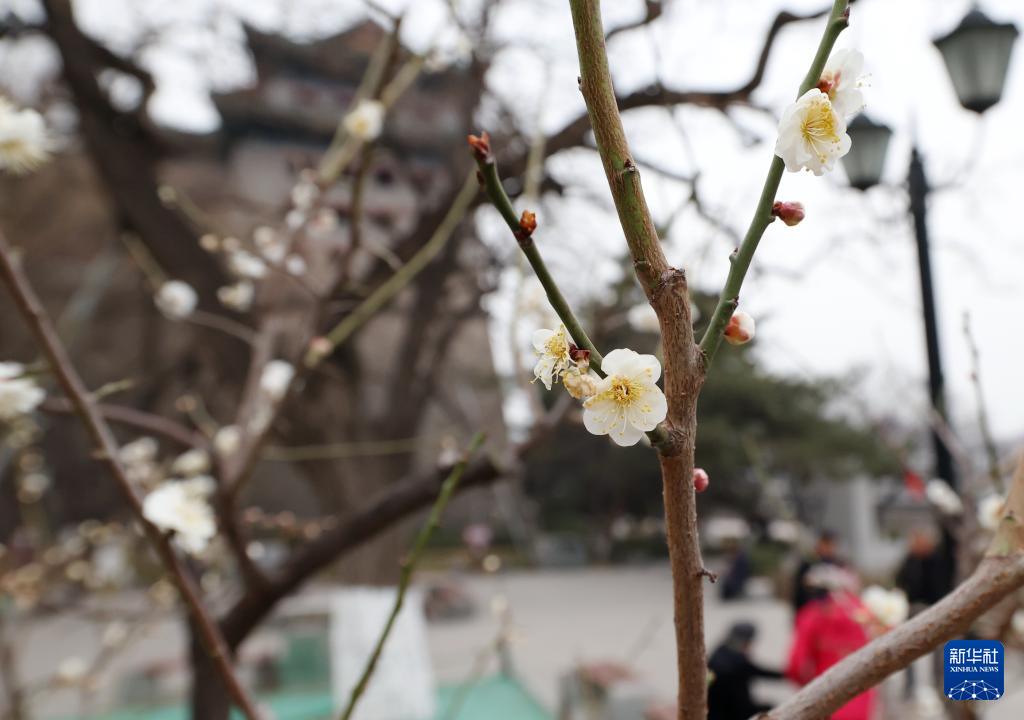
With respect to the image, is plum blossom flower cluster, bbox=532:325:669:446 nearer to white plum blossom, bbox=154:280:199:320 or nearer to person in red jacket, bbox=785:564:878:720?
white plum blossom, bbox=154:280:199:320

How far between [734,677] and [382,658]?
2110 mm

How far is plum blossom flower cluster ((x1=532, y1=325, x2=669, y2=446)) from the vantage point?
49cm

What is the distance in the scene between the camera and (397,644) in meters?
4.98

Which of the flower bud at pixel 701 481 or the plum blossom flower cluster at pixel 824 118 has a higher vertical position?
the plum blossom flower cluster at pixel 824 118

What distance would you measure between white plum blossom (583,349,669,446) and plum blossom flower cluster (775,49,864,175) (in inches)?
6.0

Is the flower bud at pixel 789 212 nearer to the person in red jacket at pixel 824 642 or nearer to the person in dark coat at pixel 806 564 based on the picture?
the person in red jacket at pixel 824 642

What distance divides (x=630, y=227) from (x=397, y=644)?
193 inches

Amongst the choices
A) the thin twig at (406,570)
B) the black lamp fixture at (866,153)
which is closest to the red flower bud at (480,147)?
the thin twig at (406,570)

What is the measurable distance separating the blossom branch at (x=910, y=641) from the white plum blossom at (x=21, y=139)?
1.33 metres

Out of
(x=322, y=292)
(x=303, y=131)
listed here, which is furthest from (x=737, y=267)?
(x=303, y=131)

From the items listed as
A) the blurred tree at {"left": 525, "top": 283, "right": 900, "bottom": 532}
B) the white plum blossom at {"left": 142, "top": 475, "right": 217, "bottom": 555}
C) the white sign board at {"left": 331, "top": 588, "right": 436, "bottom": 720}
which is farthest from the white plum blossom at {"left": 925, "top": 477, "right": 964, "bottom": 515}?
the blurred tree at {"left": 525, "top": 283, "right": 900, "bottom": 532}

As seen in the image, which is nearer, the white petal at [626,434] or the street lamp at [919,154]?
the white petal at [626,434]

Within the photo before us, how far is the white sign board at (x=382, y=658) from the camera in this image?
15.9ft

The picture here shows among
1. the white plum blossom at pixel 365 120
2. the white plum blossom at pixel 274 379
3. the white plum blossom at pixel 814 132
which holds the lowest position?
the white plum blossom at pixel 814 132
